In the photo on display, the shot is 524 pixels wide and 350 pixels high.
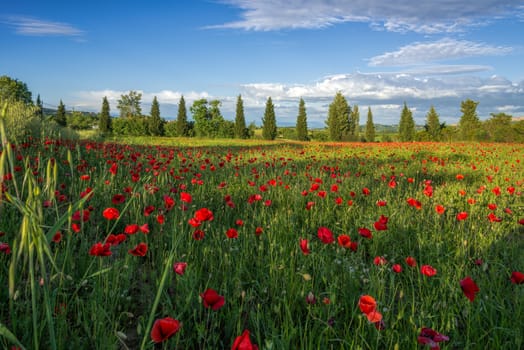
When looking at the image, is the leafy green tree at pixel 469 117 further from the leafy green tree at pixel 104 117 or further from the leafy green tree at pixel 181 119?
the leafy green tree at pixel 104 117

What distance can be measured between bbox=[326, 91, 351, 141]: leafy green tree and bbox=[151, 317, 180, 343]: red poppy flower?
5413 cm

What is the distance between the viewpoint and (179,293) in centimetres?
200

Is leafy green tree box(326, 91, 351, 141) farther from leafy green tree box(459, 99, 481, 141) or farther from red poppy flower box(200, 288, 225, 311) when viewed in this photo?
red poppy flower box(200, 288, 225, 311)

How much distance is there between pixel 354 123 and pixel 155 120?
35.9 m

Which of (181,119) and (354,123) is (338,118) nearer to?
(354,123)

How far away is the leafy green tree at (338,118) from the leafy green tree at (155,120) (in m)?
28.3

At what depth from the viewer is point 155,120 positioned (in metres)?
54.9

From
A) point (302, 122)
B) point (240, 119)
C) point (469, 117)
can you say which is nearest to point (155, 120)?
point (240, 119)

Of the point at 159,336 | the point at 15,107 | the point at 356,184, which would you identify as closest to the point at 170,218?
the point at 159,336

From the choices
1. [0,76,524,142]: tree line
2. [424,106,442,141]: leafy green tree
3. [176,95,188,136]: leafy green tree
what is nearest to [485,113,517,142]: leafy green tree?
[0,76,524,142]: tree line

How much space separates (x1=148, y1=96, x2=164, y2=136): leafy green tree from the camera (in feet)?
179

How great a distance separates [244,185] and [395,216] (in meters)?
2.30

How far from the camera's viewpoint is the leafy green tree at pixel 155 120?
179ft

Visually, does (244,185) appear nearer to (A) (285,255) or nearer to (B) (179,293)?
(A) (285,255)
